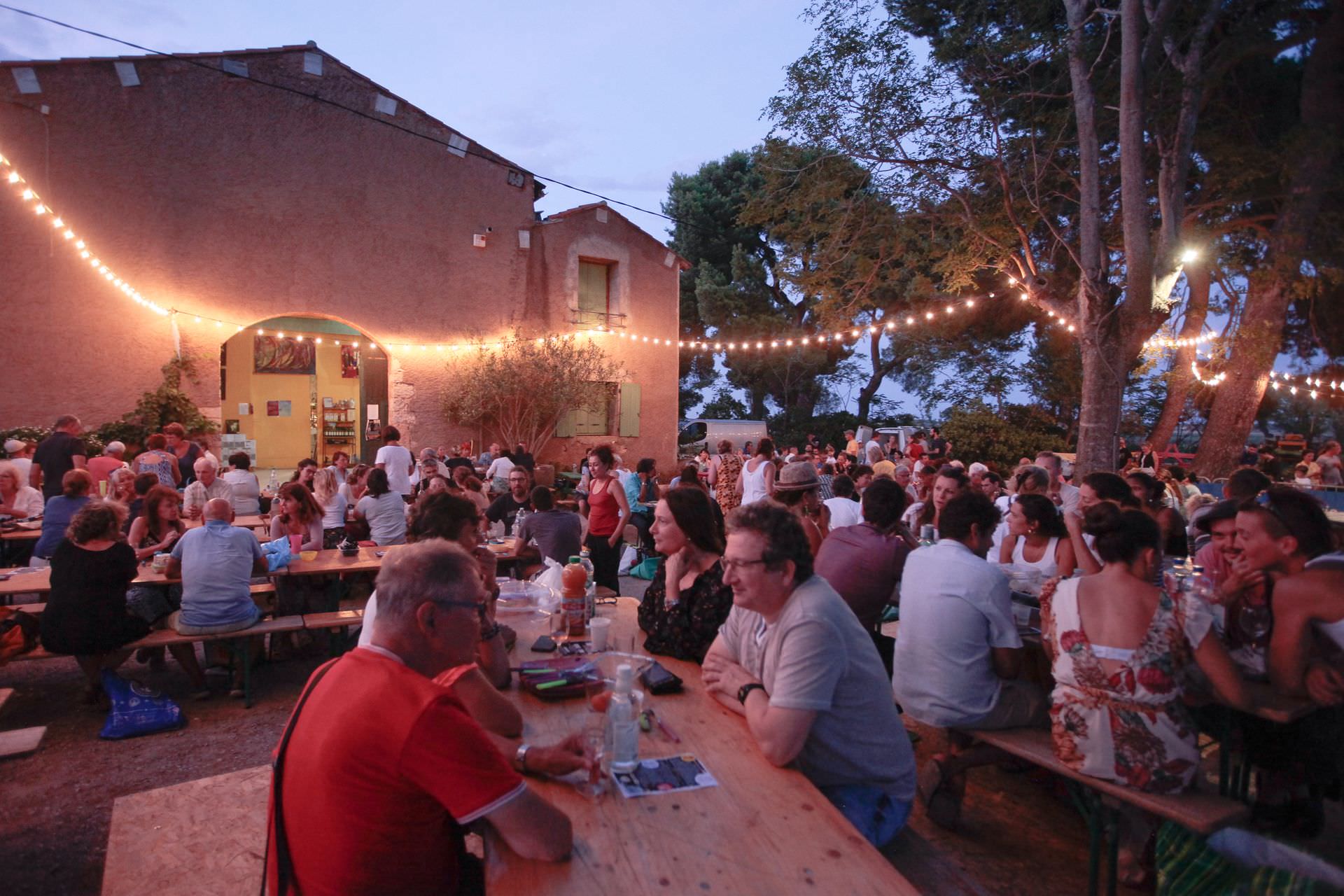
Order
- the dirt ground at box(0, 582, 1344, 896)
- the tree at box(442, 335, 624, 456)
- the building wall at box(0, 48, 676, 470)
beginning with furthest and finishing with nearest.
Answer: the tree at box(442, 335, 624, 456)
the building wall at box(0, 48, 676, 470)
the dirt ground at box(0, 582, 1344, 896)

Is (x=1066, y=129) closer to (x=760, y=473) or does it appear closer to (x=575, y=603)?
(x=760, y=473)

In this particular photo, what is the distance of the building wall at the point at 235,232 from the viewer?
37.2 ft

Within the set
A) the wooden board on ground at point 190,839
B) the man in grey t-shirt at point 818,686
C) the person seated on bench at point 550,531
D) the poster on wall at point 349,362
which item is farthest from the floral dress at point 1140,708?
the poster on wall at point 349,362

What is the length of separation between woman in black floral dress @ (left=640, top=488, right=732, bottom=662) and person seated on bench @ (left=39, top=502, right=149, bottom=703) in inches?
134

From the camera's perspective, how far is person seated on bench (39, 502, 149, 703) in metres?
4.45

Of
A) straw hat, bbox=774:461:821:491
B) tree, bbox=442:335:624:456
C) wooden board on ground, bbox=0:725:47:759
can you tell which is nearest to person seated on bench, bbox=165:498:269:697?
wooden board on ground, bbox=0:725:47:759

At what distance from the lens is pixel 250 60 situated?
12898 mm

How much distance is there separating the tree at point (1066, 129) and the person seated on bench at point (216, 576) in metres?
10.0

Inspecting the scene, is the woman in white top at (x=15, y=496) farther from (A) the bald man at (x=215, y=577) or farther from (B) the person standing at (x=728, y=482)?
(B) the person standing at (x=728, y=482)

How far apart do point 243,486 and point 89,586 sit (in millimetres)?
3872

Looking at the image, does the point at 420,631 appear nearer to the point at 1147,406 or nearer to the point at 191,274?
the point at 191,274

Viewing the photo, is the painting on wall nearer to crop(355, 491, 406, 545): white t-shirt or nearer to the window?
the window

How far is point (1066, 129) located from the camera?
13492 millimetres

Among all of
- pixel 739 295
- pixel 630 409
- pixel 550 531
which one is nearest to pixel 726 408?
pixel 739 295
